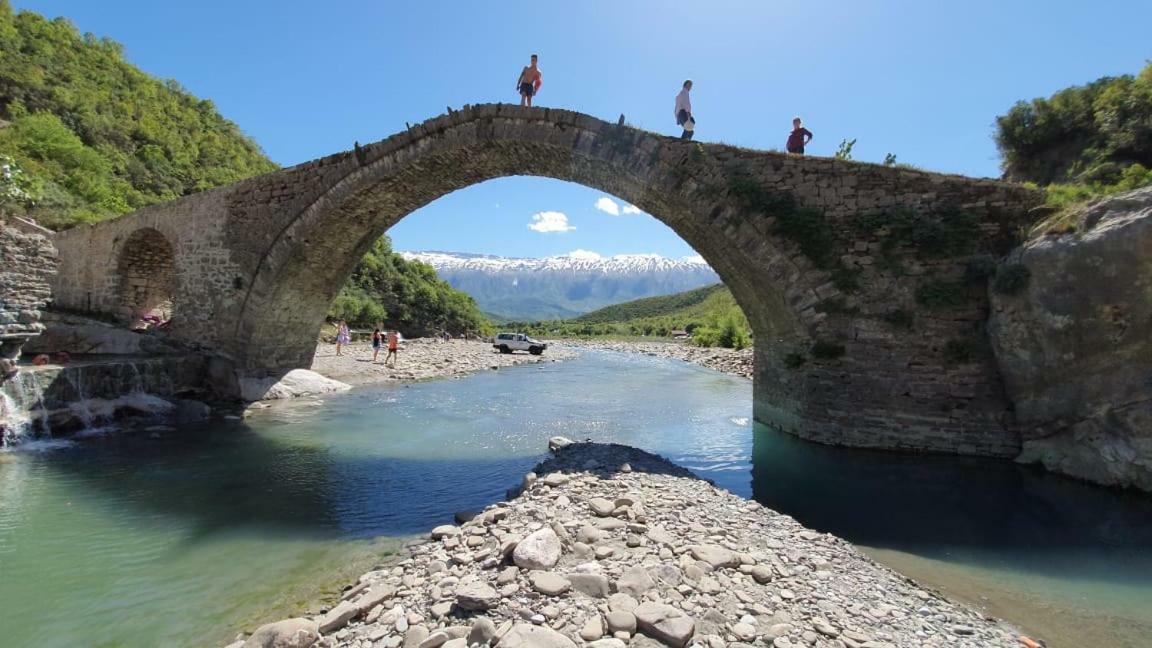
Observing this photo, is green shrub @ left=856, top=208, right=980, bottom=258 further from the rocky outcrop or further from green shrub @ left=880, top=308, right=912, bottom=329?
the rocky outcrop

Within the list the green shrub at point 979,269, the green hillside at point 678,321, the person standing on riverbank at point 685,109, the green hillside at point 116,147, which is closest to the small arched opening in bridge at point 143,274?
the green hillside at point 116,147

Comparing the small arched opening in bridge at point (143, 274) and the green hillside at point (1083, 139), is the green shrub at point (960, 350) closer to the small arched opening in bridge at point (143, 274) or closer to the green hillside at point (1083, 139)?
the green hillside at point (1083, 139)

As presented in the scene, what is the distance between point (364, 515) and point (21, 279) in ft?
23.0

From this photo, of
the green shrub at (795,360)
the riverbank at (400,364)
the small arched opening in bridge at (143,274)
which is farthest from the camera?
the riverbank at (400,364)

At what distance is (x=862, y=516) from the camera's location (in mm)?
5844

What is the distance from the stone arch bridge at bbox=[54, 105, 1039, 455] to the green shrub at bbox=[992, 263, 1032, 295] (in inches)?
16.5

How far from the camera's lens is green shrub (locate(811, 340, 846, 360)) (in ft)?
26.9

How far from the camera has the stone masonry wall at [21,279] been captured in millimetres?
7535

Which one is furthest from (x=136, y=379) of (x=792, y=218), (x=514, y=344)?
(x=514, y=344)

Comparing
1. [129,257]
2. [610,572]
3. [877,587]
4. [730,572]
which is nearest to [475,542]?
[610,572]

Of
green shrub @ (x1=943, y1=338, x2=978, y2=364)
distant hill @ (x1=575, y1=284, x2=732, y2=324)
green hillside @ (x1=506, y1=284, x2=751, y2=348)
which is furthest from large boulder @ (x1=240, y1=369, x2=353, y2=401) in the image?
distant hill @ (x1=575, y1=284, x2=732, y2=324)

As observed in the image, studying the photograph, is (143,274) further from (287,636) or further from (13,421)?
(287,636)

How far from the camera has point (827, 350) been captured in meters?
8.27

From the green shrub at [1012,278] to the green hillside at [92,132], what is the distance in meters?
24.0
